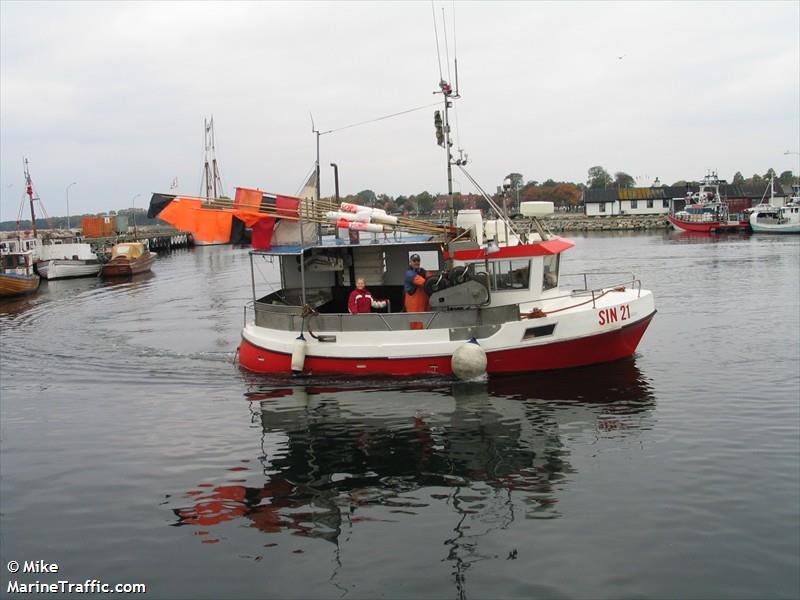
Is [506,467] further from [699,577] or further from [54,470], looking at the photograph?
[54,470]

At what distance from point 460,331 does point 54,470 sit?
9385mm

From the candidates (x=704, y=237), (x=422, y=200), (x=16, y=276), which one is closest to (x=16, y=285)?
(x=16, y=276)

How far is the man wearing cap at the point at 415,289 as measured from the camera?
18.2m

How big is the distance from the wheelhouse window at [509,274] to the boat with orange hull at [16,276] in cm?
3884

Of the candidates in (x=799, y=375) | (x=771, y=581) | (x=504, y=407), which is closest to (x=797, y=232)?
(x=799, y=375)

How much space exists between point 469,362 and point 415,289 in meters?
2.49

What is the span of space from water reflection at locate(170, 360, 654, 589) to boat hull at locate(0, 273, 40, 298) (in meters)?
34.8

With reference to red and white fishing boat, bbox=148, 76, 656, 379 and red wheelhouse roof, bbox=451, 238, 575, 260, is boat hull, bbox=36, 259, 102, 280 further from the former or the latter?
red wheelhouse roof, bbox=451, 238, 575, 260

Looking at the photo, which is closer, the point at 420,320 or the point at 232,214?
the point at 420,320

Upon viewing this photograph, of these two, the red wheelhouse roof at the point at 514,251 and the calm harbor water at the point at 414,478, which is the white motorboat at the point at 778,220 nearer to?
the calm harbor water at the point at 414,478

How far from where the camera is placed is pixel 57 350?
2544 cm

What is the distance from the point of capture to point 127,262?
59.8m

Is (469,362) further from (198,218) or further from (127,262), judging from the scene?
(127,262)

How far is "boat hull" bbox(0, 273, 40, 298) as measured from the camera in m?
45.8
